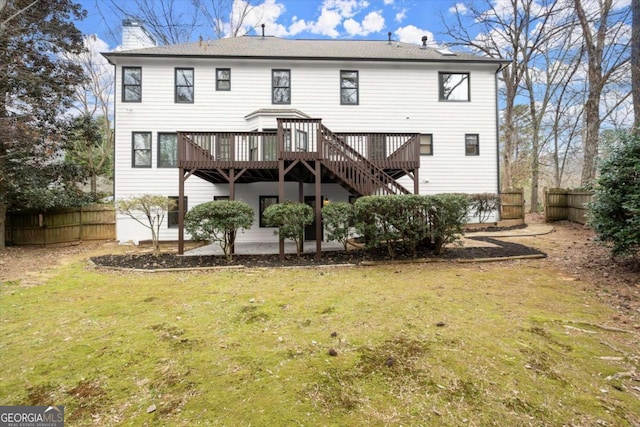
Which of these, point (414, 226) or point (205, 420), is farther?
point (414, 226)

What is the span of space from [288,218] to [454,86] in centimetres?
1082

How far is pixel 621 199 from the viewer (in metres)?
5.29

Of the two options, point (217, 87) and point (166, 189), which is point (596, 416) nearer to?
point (166, 189)

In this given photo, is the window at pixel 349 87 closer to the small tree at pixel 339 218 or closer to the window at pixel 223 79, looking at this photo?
the window at pixel 223 79

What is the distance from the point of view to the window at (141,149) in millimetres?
11984

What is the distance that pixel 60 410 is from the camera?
2217 mm

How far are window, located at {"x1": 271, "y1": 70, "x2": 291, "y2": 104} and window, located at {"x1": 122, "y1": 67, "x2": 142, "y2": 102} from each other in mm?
5611

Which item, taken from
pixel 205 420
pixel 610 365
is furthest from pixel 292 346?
pixel 610 365

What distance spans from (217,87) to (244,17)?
10625mm

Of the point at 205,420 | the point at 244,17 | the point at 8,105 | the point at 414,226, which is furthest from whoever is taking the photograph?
the point at 244,17

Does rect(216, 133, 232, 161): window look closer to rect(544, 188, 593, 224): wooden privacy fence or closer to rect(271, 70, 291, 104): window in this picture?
rect(271, 70, 291, 104): window

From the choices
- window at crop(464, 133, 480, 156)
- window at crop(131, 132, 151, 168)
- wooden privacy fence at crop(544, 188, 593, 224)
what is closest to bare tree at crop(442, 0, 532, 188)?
wooden privacy fence at crop(544, 188, 593, 224)

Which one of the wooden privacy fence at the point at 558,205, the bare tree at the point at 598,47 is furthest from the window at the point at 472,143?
the bare tree at the point at 598,47

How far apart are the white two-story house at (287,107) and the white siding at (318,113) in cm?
4
